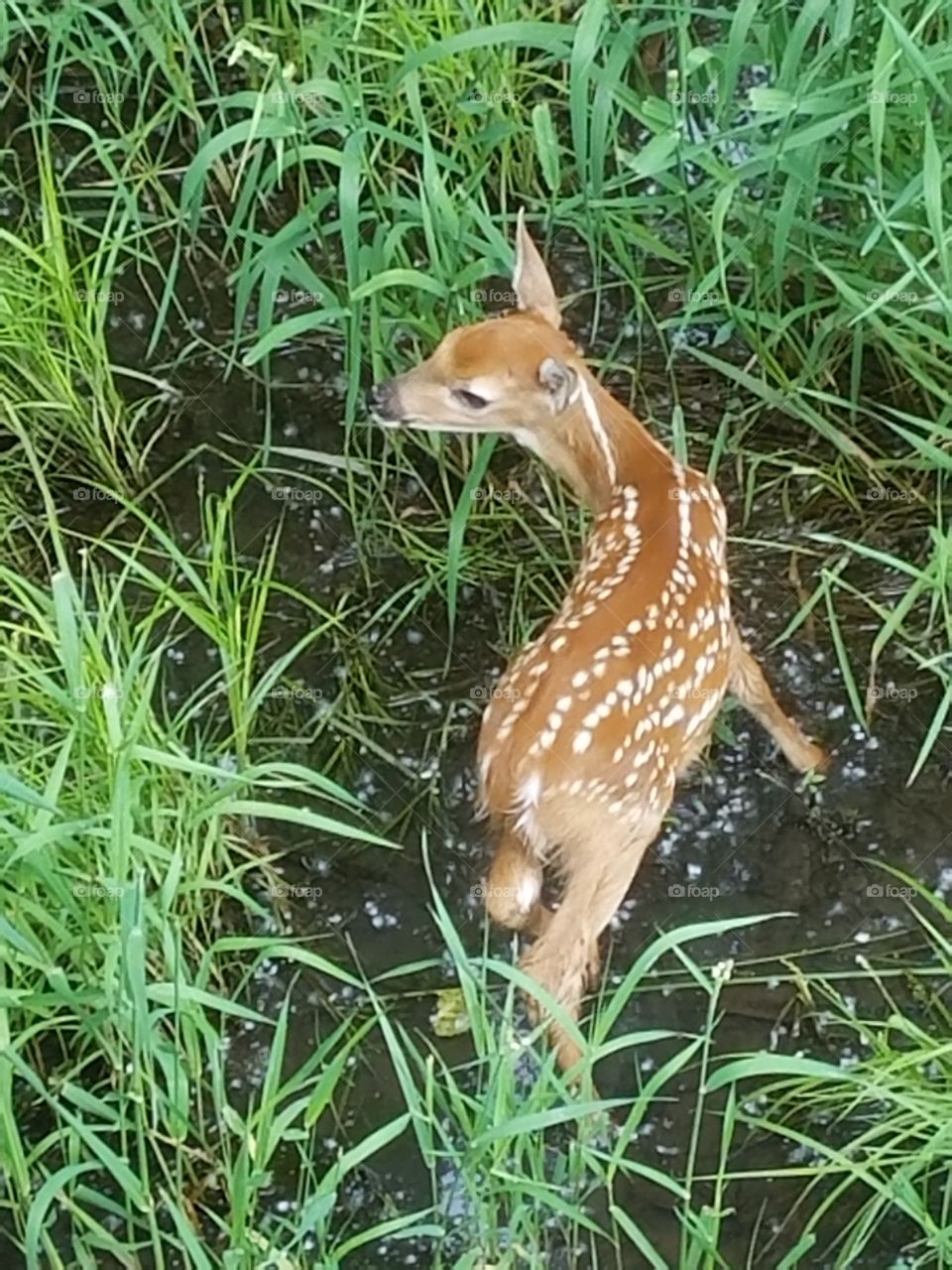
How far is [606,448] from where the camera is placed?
9.31 feet

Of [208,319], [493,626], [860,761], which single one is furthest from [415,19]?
[860,761]

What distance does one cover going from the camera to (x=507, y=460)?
322cm

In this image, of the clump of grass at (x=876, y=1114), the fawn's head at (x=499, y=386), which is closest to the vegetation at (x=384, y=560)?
the clump of grass at (x=876, y=1114)

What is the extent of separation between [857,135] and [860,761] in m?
0.92

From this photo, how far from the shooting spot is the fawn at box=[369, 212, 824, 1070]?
2482 millimetres

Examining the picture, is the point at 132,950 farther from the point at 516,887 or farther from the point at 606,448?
the point at 606,448

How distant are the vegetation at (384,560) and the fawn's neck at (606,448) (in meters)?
0.15

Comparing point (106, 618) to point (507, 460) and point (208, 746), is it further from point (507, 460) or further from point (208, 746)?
point (507, 460)

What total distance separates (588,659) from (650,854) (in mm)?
425

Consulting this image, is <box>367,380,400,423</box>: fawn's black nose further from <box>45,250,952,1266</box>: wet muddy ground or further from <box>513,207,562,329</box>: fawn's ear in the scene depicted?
<box>45,250,952,1266</box>: wet muddy ground

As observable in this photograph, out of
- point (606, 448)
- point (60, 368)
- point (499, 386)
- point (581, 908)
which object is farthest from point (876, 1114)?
point (60, 368)

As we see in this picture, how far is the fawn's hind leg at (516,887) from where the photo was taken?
Result: 8.39ft

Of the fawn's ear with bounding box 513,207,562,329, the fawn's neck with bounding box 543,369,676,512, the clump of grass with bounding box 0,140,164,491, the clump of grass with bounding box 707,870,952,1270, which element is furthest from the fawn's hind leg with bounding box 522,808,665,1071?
the clump of grass with bounding box 0,140,164,491

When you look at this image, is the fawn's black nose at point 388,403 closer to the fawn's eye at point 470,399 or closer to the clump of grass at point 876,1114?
the fawn's eye at point 470,399
